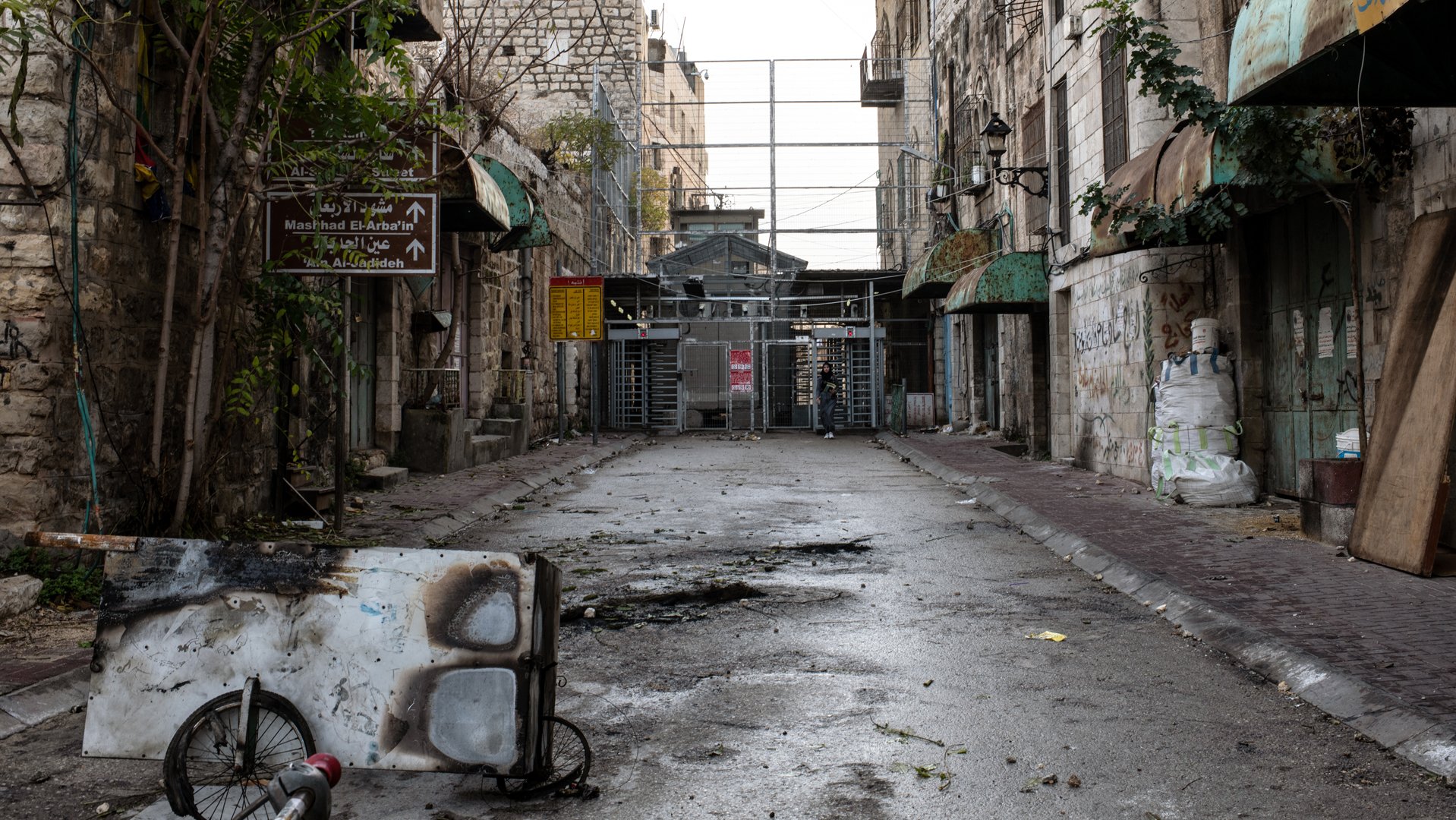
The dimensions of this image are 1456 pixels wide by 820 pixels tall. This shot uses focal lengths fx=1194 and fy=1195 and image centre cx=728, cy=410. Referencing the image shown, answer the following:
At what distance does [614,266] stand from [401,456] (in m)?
17.8

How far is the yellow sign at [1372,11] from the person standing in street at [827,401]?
76.2 feet

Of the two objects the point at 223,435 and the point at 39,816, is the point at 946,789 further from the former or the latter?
the point at 223,435

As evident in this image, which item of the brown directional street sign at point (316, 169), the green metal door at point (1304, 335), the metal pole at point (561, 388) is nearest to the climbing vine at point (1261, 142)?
the green metal door at point (1304, 335)

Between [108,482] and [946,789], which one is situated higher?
[108,482]

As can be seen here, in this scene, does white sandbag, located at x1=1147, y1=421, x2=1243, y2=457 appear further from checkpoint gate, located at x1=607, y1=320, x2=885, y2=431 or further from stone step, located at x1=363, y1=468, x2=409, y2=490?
checkpoint gate, located at x1=607, y1=320, x2=885, y2=431

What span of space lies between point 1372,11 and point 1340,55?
132 centimetres

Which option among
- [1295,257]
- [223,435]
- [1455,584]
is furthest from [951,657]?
[1295,257]

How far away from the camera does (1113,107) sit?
15391 millimetres

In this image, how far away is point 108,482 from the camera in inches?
292

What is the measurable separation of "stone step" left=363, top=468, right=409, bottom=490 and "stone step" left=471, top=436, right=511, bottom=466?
3128mm

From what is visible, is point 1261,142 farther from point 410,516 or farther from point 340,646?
point 340,646

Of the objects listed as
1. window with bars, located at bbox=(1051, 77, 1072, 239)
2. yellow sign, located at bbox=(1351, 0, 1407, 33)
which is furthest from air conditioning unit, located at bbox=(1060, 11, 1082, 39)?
yellow sign, located at bbox=(1351, 0, 1407, 33)

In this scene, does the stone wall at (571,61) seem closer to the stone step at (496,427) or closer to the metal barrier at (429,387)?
the stone step at (496,427)

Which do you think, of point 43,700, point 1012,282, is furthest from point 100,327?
point 1012,282
